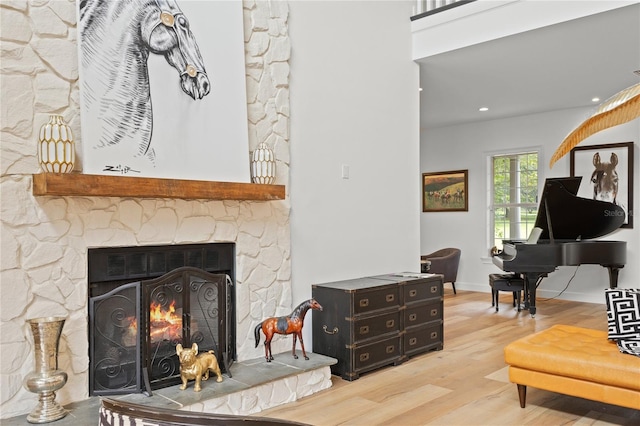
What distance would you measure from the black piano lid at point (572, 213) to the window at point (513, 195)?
1502mm

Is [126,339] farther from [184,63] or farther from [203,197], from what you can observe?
[184,63]

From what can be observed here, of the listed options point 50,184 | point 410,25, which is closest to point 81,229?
point 50,184

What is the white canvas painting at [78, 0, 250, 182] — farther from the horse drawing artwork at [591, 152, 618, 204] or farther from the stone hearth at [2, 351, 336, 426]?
the horse drawing artwork at [591, 152, 618, 204]

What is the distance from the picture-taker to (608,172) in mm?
7008

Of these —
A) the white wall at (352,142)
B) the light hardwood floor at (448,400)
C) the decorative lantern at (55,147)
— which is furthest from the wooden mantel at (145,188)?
the light hardwood floor at (448,400)

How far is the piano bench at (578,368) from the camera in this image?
109 inches

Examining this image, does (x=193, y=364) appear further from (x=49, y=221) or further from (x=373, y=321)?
(x=373, y=321)

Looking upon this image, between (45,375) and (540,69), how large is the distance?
5.40 m

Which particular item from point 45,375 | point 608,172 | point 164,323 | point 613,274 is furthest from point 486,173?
point 45,375

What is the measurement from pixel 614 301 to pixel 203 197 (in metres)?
2.73

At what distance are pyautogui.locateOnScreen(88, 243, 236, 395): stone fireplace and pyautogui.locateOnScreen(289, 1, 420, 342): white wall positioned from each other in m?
Answer: 0.87

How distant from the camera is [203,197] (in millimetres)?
3289

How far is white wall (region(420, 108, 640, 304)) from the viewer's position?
6.90m
